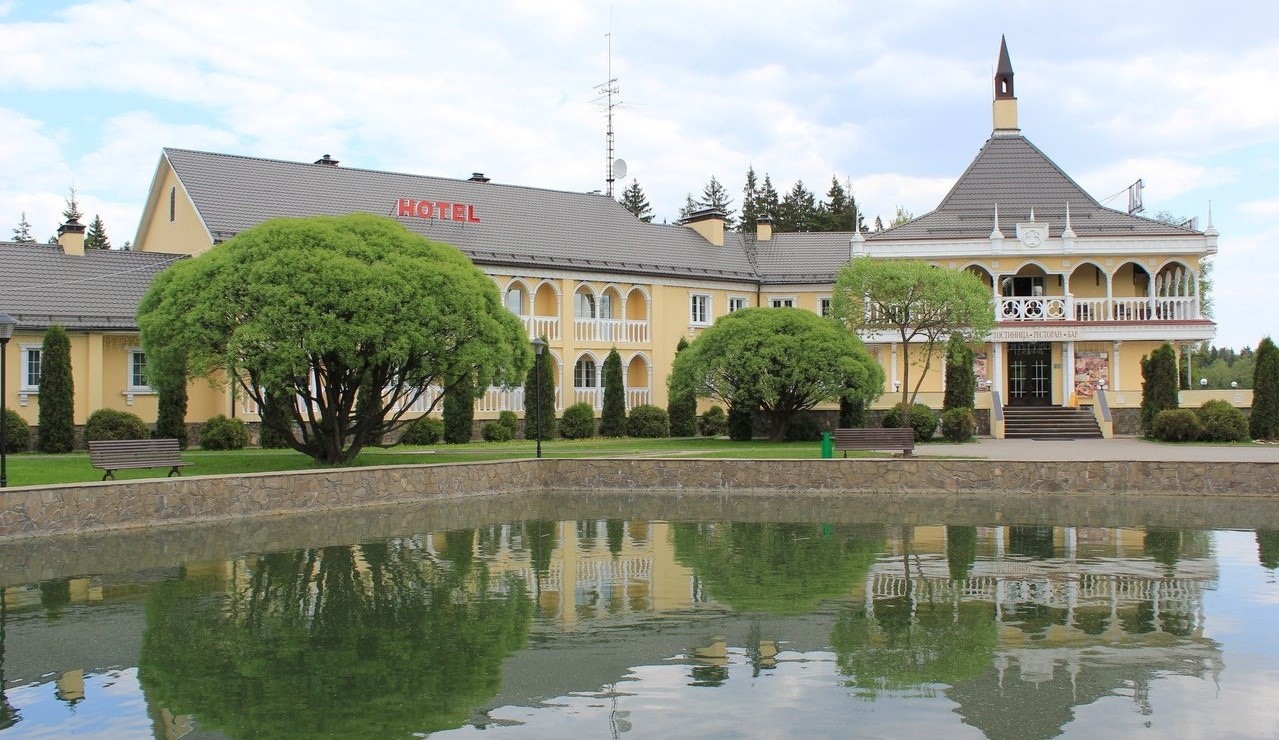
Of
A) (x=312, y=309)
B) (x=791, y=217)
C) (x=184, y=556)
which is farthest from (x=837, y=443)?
(x=791, y=217)

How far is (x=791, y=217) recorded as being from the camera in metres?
79.9

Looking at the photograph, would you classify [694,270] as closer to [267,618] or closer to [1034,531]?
[1034,531]

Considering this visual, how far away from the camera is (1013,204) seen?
41969 millimetres

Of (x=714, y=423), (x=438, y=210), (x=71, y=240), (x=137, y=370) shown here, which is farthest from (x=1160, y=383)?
(x=71, y=240)

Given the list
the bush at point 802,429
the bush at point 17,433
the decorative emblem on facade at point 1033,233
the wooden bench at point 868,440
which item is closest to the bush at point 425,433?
the bush at point 17,433

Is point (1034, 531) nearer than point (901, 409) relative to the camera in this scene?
Yes

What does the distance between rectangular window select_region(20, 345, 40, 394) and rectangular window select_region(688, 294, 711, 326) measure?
73.5 ft

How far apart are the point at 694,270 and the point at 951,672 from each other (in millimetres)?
33896

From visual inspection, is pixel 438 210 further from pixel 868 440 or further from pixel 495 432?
pixel 868 440

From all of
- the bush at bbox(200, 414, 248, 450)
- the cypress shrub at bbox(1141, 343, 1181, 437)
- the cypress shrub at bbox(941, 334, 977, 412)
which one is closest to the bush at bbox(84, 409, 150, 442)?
the bush at bbox(200, 414, 248, 450)

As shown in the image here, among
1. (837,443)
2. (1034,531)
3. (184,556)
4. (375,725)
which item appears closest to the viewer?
(375,725)

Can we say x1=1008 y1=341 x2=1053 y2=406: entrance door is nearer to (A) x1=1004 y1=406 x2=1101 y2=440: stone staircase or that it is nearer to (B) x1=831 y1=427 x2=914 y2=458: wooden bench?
(A) x1=1004 y1=406 x2=1101 y2=440: stone staircase

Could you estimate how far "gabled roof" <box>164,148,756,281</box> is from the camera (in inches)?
1396

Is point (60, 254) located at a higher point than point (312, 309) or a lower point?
higher
